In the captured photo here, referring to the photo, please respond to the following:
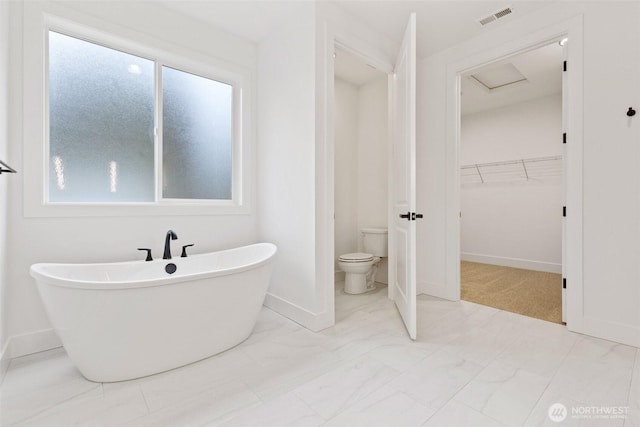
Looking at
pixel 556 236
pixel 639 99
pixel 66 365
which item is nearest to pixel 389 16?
pixel 639 99

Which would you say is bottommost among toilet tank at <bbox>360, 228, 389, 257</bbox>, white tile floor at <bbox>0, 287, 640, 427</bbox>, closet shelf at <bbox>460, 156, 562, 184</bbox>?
white tile floor at <bbox>0, 287, 640, 427</bbox>

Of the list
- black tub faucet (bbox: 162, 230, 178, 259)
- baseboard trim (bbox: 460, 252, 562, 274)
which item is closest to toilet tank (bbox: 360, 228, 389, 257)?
black tub faucet (bbox: 162, 230, 178, 259)

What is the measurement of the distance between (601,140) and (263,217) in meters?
2.75

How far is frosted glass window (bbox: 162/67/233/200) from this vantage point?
255 centimetres

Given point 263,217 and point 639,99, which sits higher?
point 639,99

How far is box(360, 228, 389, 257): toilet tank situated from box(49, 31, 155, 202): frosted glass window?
7.52 ft

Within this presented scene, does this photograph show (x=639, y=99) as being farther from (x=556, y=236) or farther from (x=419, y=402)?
(x=556, y=236)

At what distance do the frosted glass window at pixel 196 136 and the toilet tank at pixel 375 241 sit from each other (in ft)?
5.43

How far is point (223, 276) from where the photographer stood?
1739 mm

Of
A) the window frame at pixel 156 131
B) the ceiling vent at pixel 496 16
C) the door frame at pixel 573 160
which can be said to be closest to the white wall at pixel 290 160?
the window frame at pixel 156 131

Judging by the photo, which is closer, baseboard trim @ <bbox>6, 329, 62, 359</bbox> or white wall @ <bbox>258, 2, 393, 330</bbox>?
baseboard trim @ <bbox>6, 329, 62, 359</bbox>

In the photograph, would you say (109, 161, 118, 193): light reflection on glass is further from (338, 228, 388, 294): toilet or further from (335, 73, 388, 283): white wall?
(335, 73, 388, 283): white wall

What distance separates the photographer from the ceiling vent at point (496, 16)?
2.36 m

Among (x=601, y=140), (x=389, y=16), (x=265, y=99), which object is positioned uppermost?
A: (x=389, y=16)
